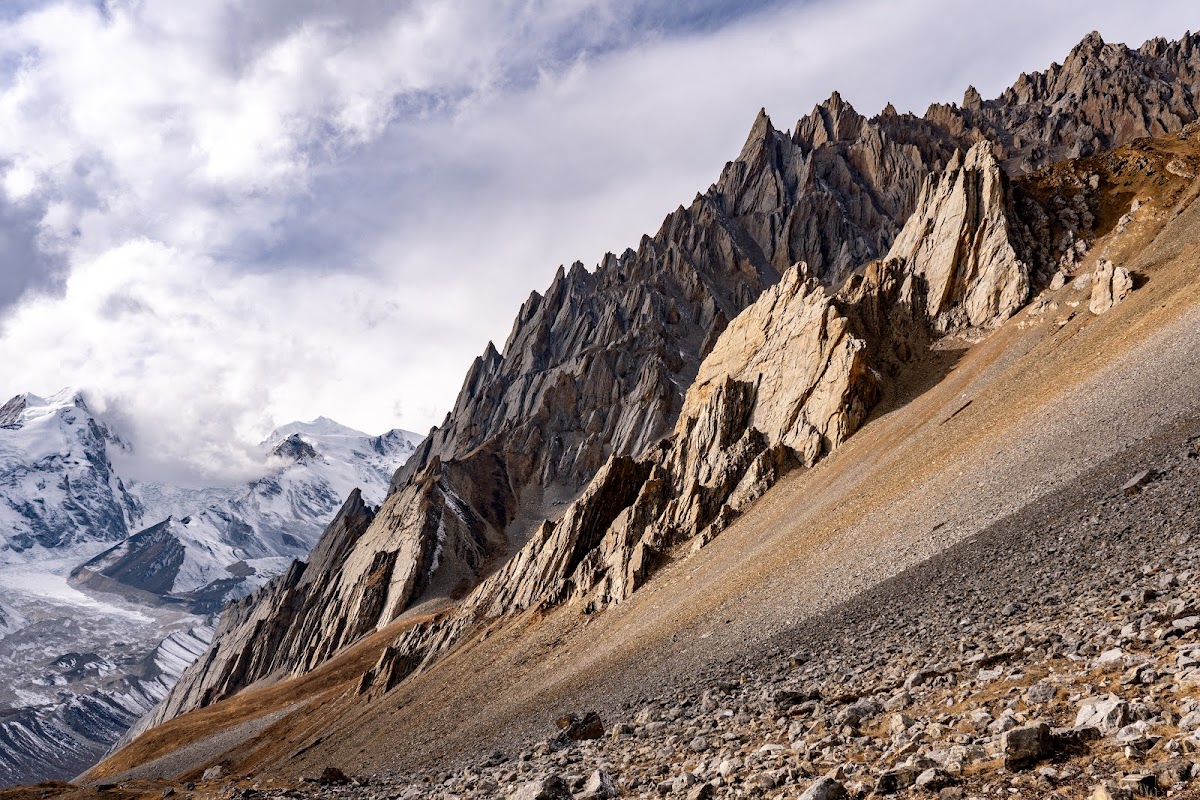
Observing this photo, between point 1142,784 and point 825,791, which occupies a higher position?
point 825,791

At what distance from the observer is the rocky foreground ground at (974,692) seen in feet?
32.5

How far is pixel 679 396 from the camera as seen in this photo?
148m

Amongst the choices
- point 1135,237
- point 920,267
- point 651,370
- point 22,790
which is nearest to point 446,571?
point 651,370

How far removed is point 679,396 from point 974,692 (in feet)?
441

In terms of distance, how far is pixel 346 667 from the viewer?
101 meters

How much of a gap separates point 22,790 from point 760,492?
203ft

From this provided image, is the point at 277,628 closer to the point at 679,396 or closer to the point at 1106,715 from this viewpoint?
the point at 679,396

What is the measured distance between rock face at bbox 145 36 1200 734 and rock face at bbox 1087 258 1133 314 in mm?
10060

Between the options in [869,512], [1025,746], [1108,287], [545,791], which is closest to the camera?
[1025,746]

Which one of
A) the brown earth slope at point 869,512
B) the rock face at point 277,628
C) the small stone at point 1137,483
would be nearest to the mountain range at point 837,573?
the small stone at point 1137,483

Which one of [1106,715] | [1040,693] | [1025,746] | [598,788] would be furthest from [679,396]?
[1025,746]

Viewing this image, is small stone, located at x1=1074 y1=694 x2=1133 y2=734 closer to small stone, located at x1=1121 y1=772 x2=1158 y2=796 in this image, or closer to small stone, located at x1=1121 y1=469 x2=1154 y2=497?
small stone, located at x1=1121 y1=772 x2=1158 y2=796

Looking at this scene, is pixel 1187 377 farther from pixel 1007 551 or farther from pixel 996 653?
pixel 996 653

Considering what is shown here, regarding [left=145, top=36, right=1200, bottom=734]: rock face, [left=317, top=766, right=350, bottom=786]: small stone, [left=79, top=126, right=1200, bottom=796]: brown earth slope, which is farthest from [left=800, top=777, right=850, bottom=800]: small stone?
[left=145, top=36, right=1200, bottom=734]: rock face
